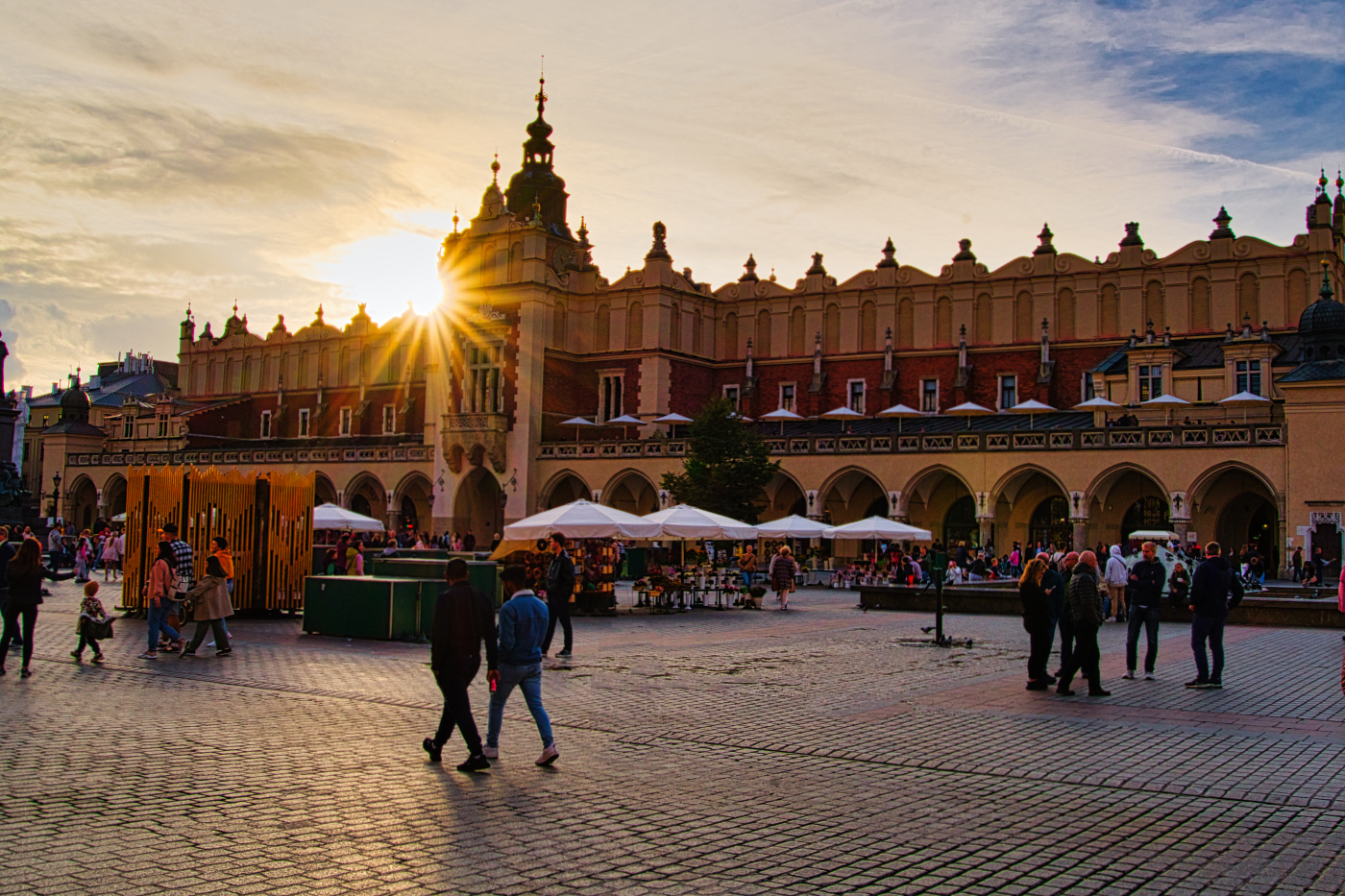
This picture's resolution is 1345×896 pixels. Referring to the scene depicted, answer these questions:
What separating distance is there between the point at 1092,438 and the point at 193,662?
31795mm

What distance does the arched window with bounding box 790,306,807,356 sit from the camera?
54.5m

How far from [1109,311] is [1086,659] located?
120ft

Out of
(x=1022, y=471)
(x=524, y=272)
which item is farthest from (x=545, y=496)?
(x=1022, y=471)

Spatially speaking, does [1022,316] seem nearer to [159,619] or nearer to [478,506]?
[478,506]

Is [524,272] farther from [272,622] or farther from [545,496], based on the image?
[272,622]

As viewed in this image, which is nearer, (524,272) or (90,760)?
(90,760)

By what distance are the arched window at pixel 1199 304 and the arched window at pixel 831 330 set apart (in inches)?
551

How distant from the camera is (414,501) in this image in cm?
5981

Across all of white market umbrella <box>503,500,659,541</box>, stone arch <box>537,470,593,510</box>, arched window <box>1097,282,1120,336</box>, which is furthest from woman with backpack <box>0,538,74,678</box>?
arched window <box>1097,282,1120,336</box>

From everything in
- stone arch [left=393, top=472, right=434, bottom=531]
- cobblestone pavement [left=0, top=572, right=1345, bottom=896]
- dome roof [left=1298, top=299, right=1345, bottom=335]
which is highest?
dome roof [left=1298, top=299, right=1345, bottom=335]

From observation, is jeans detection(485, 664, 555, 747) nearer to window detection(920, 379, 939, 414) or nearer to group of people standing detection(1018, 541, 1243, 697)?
group of people standing detection(1018, 541, 1243, 697)

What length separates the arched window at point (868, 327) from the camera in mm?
52688

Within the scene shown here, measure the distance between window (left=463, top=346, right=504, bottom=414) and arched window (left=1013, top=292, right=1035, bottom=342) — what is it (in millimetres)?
21140

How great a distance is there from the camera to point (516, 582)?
10047mm
